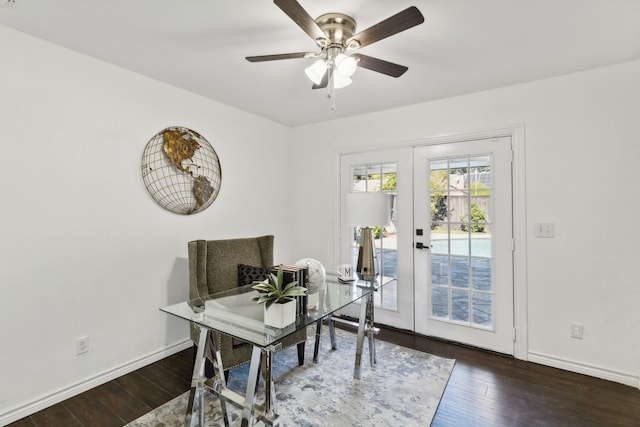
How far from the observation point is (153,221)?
2.56 meters

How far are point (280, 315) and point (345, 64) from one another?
132 centimetres

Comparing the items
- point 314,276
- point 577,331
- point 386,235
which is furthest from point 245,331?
→ point 577,331

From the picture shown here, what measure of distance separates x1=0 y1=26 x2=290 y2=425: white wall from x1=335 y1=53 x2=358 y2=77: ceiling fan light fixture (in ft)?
5.65

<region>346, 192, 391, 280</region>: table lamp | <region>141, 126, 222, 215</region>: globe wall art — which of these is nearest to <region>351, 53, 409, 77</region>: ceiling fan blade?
<region>346, 192, 391, 280</region>: table lamp

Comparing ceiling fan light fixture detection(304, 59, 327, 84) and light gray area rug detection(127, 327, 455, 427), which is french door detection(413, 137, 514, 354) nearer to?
light gray area rug detection(127, 327, 455, 427)

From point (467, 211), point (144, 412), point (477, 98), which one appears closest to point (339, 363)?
point (144, 412)

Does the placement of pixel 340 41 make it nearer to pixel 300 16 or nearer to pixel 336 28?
pixel 336 28

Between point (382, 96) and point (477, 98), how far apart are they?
2.77 ft

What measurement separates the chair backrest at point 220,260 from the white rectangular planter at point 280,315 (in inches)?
37.2

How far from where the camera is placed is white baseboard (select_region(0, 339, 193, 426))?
1860 millimetres

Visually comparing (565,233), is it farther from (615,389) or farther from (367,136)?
(367,136)

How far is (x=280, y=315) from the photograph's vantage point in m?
1.53

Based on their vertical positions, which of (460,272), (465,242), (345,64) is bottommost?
(460,272)

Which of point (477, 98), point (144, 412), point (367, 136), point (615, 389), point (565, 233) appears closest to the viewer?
point (144, 412)
